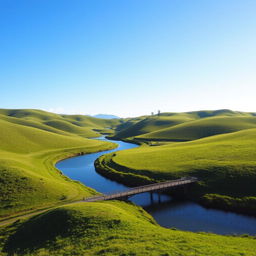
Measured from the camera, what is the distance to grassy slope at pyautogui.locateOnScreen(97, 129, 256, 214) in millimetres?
50688

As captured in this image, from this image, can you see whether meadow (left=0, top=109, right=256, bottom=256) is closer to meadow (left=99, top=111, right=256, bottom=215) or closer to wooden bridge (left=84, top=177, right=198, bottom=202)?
meadow (left=99, top=111, right=256, bottom=215)

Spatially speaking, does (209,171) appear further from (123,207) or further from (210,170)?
(123,207)

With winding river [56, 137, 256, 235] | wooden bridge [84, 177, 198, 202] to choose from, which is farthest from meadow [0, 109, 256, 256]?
winding river [56, 137, 256, 235]

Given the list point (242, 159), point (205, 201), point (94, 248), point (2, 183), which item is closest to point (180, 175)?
point (205, 201)

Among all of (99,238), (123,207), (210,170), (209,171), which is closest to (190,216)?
(123,207)

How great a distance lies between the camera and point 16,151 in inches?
4124

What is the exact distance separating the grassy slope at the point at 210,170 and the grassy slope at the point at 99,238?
61.6 ft

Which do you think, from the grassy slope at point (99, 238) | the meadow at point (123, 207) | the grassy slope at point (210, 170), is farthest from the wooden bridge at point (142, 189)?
the grassy slope at point (99, 238)

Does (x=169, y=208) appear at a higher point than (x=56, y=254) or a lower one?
lower

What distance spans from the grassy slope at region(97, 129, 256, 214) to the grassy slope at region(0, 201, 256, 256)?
18786mm

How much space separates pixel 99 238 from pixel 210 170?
45776 millimetres

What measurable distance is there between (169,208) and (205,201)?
29.7 feet

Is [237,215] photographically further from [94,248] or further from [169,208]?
[94,248]

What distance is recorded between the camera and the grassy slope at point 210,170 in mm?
50688
